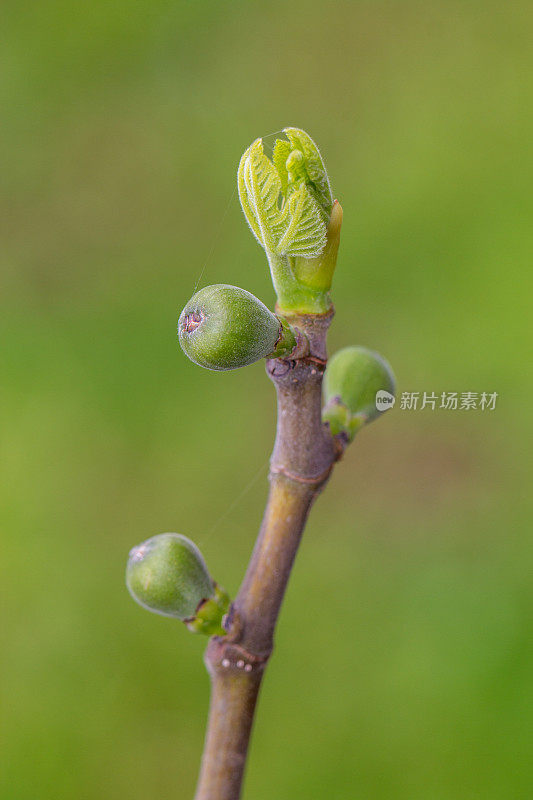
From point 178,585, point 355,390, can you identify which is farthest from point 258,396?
point 178,585

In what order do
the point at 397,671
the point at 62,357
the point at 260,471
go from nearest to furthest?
1. the point at 397,671
2. the point at 260,471
3. the point at 62,357

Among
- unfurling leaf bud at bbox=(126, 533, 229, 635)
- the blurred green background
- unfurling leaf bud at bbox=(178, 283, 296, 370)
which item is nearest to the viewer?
unfurling leaf bud at bbox=(178, 283, 296, 370)

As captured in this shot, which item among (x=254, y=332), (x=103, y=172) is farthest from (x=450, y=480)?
(x=254, y=332)

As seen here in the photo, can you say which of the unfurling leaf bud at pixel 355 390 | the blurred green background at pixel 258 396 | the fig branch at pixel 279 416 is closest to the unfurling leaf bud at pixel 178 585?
the fig branch at pixel 279 416

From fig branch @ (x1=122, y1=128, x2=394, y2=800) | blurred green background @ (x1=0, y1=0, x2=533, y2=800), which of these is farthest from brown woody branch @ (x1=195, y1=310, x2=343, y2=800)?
blurred green background @ (x1=0, y1=0, x2=533, y2=800)

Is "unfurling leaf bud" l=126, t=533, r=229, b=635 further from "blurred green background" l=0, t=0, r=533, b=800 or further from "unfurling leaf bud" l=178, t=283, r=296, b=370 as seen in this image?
"blurred green background" l=0, t=0, r=533, b=800

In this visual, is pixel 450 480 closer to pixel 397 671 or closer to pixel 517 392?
pixel 517 392

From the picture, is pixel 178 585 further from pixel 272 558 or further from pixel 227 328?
pixel 227 328

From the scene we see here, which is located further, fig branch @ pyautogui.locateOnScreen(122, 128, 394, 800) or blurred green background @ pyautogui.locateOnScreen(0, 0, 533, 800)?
blurred green background @ pyautogui.locateOnScreen(0, 0, 533, 800)
